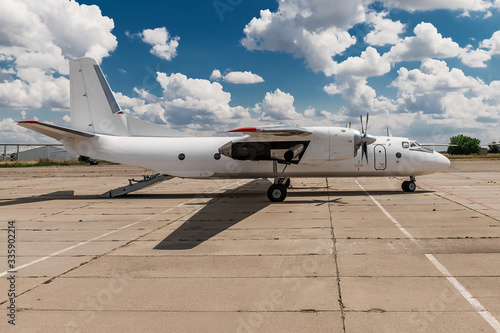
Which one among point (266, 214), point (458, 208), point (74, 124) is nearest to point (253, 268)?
point (266, 214)

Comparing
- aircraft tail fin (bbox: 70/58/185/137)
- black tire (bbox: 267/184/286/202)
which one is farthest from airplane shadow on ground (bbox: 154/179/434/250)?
aircraft tail fin (bbox: 70/58/185/137)

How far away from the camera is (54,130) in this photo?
18.5m

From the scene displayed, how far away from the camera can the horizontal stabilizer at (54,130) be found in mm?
16562

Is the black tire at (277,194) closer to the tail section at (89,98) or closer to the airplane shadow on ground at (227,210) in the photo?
the airplane shadow on ground at (227,210)

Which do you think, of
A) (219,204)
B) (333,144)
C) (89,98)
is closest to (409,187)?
(333,144)

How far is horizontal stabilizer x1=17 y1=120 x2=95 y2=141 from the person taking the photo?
1656 centimetres

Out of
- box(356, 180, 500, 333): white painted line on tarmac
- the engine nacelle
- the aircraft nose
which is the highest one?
the engine nacelle

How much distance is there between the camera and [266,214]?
15273mm

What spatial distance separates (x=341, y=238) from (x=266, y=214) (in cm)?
500

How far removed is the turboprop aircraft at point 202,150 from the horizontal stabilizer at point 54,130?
5 cm

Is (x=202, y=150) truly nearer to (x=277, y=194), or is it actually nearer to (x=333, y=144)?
(x=277, y=194)

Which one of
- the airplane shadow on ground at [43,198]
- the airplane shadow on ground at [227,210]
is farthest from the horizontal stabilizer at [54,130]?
the airplane shadow on ground at [227,210]

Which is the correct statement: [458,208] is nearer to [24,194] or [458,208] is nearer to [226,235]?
[226,235]

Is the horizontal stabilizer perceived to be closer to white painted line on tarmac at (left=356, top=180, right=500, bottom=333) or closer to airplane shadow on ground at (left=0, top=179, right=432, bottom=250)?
airplane shadow on ground at (left=0, top=179, right=432, bottom=250)
